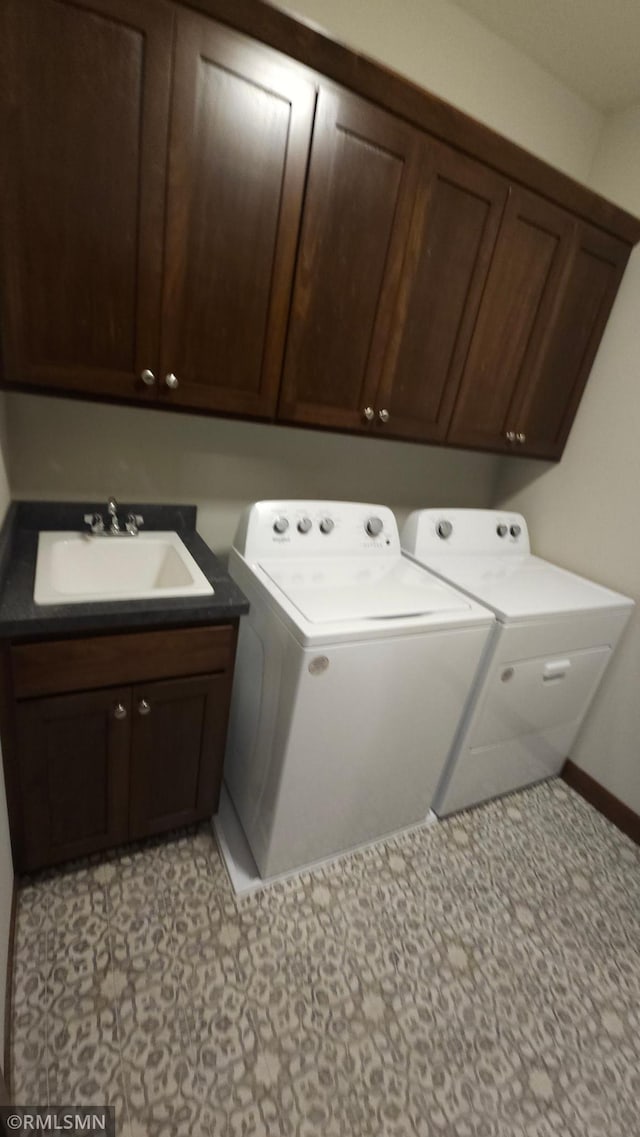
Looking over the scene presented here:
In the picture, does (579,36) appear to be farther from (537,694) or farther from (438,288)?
(537,694)

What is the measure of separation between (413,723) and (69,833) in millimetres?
1023

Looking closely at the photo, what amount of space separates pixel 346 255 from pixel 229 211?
1.06 feet

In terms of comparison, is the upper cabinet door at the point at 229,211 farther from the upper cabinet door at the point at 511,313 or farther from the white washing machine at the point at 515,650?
the white washing machine at the point at 515,650

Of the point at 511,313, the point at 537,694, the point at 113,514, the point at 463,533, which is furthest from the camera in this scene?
the point at 463,533

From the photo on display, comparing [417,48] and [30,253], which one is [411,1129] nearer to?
[30,253]

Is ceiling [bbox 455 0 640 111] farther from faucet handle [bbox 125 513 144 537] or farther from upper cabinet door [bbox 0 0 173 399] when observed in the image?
faucet handle [bbox 125 513 144 537]

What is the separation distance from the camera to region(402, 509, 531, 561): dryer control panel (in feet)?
6.19

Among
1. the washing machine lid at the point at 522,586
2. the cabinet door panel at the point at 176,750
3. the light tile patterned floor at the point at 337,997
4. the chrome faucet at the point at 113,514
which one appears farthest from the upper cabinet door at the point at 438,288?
the light tile patterned floor at the point at 337,997

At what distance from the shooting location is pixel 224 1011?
1.16 meters

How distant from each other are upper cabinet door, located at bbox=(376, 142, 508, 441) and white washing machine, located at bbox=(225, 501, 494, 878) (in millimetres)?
437

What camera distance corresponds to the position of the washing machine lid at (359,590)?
1.28m

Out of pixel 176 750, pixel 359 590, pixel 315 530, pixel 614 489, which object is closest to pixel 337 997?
pixel 176 750

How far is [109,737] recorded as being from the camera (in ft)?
4.06

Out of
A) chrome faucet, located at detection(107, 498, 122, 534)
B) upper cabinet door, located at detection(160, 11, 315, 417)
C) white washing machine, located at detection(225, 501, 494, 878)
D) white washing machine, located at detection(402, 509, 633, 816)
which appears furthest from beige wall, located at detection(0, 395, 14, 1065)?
white washing machine, located at detection(402, 509, 633, 816)
